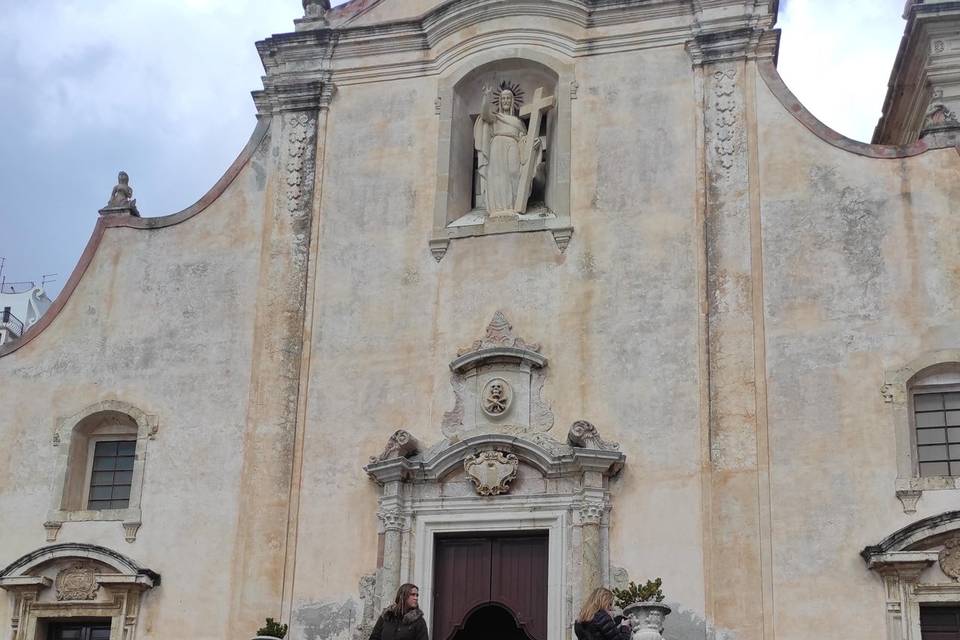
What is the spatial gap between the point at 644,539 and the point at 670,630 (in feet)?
3.32

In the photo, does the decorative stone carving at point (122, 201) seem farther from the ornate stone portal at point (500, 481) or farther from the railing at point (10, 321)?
the railing at point (10, 321)

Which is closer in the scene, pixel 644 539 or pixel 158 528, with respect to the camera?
pixel 644 539

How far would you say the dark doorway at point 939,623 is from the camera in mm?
15234

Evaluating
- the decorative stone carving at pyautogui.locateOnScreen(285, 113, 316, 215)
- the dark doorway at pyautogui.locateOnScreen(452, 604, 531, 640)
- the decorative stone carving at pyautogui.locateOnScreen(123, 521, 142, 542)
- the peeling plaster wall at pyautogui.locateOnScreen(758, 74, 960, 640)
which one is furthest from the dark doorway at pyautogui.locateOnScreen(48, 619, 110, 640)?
the peeling plaster wall at pyautogui.locateOnScreen(758, 74, 960, 640)

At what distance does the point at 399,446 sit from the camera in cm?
1695

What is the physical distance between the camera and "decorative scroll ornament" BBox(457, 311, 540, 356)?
17344 millimetres

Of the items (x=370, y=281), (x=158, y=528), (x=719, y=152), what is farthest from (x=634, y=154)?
(x=158, y=528)

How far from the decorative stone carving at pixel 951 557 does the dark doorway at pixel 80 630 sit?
920 cm

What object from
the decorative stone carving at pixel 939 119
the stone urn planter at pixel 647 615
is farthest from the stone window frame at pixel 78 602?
the decorative stone carving at pixel 939 119

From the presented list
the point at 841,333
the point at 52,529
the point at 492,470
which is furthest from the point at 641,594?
the point at 52,529

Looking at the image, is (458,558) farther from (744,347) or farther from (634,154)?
(634,154)

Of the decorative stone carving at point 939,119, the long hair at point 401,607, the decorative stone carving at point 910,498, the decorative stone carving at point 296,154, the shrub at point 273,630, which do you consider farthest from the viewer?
the decorative stone carving at point 296,154

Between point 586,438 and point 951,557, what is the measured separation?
12.9 feet

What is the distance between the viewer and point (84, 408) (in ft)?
60.5
